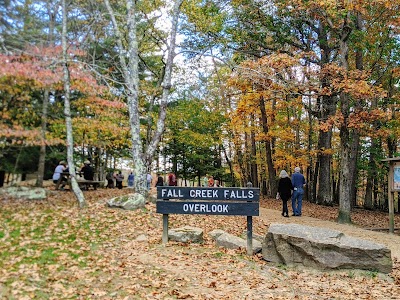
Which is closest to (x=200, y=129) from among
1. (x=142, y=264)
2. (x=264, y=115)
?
(x=264, y=115)

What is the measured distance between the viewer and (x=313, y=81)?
13.0 metres

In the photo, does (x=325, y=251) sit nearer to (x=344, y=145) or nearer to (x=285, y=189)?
(x=285, y=189)

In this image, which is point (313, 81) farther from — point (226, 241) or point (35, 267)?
point (35, 267)

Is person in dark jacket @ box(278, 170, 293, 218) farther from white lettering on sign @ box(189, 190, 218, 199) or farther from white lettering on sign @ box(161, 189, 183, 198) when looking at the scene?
white lettering on sign @ box(161, 189, 183, 198)

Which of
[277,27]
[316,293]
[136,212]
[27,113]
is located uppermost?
[277,27]

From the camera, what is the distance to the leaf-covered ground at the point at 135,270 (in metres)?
5.36

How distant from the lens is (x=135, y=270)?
6117mm

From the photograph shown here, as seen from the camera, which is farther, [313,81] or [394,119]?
[394,119]

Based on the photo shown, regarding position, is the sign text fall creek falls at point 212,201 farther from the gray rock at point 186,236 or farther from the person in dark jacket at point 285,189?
the person in dark jacket at point 285,189

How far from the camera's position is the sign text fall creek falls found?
302 inches

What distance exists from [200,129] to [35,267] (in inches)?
757

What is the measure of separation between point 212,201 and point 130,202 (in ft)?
11.9

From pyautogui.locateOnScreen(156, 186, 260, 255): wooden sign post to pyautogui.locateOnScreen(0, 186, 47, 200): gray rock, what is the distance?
24.1 ft

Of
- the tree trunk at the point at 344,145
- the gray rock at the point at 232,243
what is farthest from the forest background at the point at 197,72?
the gray rock at the point at 232,243
